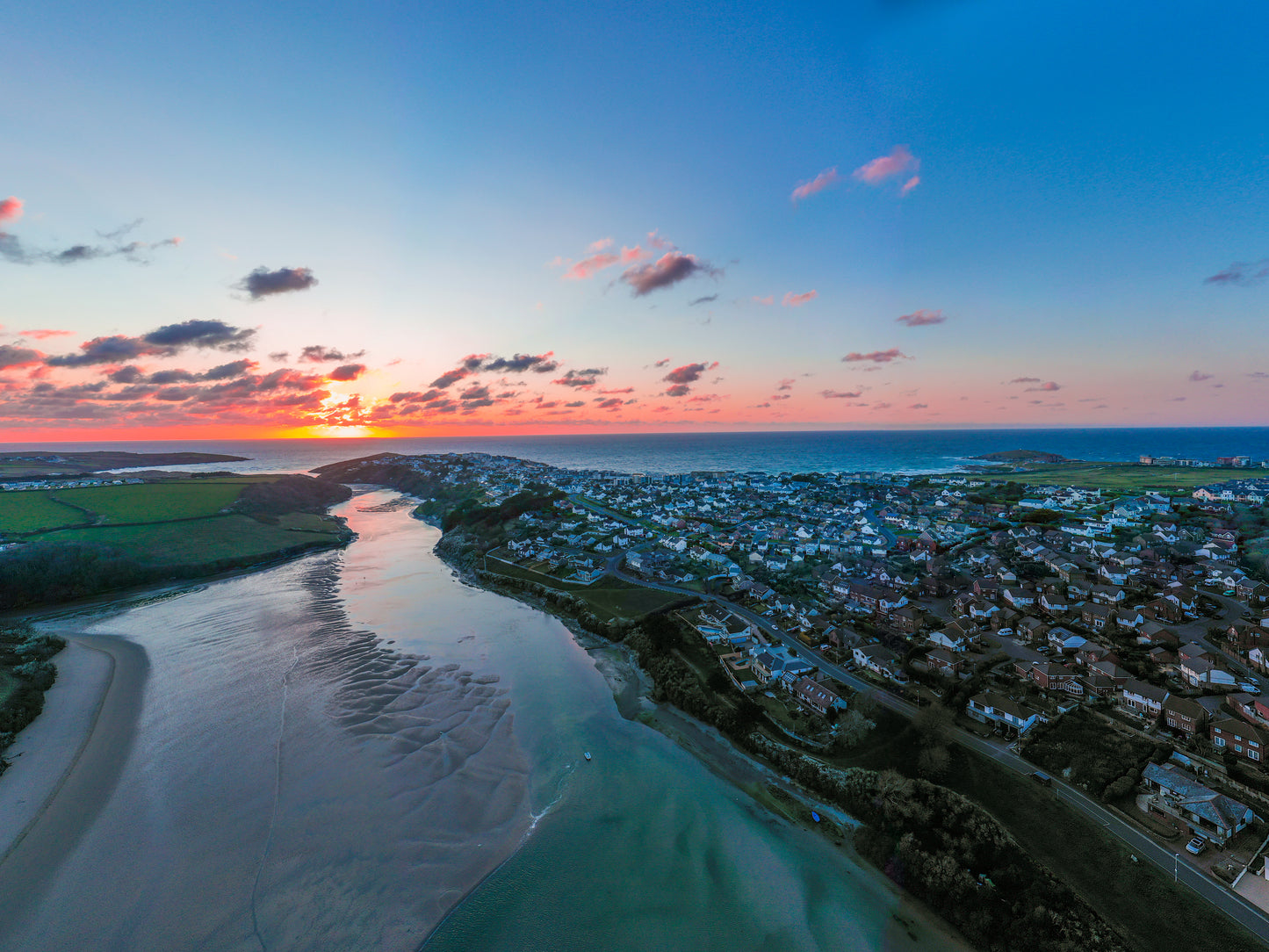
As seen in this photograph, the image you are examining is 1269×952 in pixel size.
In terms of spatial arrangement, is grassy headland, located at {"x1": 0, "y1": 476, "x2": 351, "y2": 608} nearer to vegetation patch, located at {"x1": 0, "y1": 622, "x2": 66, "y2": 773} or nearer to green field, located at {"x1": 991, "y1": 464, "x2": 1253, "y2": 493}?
vegetation patch, located at {"x1": 0, "y1": 622, "x2": 66, "y2": 773}

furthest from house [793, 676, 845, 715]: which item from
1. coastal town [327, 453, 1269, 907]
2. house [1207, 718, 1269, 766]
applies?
house [1207, 718, 1269, 766]

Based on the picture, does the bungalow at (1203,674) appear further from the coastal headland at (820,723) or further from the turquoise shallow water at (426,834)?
the turquoise shallow water at (426,834)

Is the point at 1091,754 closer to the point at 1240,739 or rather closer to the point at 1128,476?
the point at 1240,739

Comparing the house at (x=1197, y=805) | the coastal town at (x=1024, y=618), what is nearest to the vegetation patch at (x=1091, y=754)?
the coastal town at (x=1024, y=618)

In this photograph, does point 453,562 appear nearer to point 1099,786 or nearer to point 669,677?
point 669,677

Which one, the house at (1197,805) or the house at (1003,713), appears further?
the house at (1003,713)

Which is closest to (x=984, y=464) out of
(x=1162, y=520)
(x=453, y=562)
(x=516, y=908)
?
(x=1162, y=520)

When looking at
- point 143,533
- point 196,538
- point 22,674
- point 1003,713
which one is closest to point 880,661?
point 1003,713
